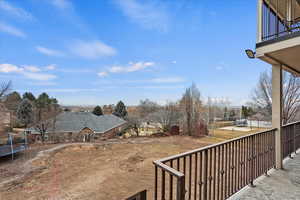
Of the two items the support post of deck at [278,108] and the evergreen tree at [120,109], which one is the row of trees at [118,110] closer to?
the evergreen tree at [120,109]

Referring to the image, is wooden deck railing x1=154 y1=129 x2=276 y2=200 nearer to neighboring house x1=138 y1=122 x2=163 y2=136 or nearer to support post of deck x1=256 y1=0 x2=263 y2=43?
support post of deck x1=256 y1=0 x2=263 y2=43

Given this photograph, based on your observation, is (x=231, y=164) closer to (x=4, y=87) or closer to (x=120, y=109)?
(x=4, y=87)

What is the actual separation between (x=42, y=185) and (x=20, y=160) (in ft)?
12.8

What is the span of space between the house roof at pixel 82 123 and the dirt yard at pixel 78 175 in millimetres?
5357

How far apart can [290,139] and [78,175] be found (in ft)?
19.5

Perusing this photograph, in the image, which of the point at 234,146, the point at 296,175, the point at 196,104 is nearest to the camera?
the point at 234,146

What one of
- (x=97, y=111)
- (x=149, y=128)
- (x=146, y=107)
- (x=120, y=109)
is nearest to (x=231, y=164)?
(x=149, y=128)

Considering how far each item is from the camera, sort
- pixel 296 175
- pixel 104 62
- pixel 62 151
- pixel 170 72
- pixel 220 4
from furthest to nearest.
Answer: pixel 170 72, pixel 104 62, pixel 62 151, pixel 220 4, pixel 296 175

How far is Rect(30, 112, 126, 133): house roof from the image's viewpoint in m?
13.5

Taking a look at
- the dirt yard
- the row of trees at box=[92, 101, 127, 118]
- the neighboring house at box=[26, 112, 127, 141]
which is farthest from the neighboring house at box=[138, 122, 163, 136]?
the row of trees at box=[92, 101, 127, 118]

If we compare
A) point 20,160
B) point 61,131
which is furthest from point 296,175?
point 61,131

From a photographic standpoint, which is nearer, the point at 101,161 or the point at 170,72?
the point at 101,161

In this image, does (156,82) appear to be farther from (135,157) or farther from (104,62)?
(135,157)

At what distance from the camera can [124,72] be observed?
17219mm
